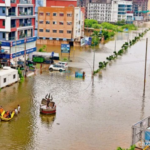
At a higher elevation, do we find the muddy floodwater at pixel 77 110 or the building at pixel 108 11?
the building at pixel 108 11

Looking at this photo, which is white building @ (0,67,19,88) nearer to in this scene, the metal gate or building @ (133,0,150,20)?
the metal gate

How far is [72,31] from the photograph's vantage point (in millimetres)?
50938

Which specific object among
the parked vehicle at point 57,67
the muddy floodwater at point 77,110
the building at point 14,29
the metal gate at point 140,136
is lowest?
the muddy floodwater at point 77,110

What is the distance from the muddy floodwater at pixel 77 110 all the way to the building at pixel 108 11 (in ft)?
215

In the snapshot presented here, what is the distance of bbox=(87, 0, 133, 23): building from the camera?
9731 cm

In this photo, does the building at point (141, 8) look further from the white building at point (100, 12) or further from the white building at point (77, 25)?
the white building at point (77, 25)

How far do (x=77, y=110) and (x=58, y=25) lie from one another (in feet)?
105

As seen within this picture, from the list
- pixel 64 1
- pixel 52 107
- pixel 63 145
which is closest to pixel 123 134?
pixel 63 145

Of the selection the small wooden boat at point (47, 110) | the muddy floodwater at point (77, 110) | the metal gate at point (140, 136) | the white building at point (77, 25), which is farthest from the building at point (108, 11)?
the metal gate at point (140, 136)

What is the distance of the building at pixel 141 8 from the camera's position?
120 m

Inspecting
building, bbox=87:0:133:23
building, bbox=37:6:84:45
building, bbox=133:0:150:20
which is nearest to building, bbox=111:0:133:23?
building, bbox=87:0:133:23

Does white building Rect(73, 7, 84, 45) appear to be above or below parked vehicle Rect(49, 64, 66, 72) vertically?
above

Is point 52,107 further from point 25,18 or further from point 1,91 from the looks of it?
point 25,18

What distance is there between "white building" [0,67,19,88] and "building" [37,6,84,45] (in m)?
24.7
